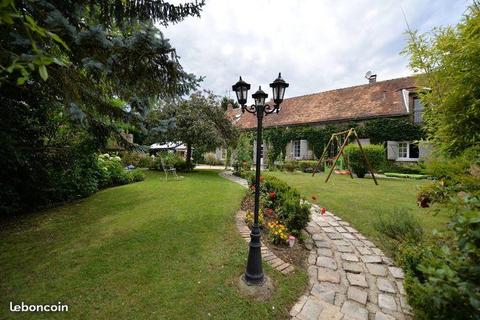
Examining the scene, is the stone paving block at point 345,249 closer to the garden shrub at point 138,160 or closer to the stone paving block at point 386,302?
the stone paving block at point 386,302

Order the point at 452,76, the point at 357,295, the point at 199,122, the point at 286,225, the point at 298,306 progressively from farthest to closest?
the point at 199,122
the point at 286,225
the point at 452,76
the point at 357,295
the point at 298,306

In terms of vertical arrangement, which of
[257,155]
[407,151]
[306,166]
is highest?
[407,151]

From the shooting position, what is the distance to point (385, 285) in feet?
9.89

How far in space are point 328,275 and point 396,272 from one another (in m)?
1.01

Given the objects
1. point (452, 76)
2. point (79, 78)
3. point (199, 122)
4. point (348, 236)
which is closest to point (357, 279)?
point (348, 236)

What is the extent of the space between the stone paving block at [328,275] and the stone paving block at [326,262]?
99mm

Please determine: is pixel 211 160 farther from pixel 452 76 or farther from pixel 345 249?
pixel 452 76

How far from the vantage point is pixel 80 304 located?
256cm

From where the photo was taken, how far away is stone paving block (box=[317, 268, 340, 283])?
10.3ft

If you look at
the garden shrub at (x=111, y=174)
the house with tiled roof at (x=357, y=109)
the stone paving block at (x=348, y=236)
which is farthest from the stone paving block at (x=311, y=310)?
the house with tiled roof at (x=357, y=109)

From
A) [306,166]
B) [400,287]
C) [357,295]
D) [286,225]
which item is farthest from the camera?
[306,166]

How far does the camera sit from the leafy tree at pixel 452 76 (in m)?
2.81

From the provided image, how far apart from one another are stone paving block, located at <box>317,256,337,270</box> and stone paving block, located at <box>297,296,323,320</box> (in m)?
0.81
